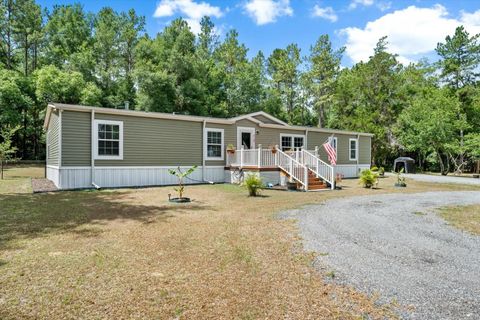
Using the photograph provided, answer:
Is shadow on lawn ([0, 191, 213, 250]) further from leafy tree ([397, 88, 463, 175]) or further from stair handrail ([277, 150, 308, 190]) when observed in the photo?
leafy tree ([397, 88, 463, 175])

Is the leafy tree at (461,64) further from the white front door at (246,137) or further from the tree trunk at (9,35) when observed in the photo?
the tree trunk at (9,35)

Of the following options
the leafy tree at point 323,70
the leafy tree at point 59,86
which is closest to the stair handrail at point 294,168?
the leafy tree at point 59,86

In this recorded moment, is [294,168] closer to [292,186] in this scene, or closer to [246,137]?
[292,186]

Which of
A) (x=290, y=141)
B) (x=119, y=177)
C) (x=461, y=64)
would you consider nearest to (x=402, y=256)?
(x=119, y=177)

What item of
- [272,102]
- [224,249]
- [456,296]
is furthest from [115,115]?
[272,102]

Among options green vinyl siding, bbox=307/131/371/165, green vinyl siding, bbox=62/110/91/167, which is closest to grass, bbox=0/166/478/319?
green vinyl siding, bbox=62/110/91/167

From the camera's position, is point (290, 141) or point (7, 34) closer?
point (290, 141)

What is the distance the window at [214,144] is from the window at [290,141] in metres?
4.24

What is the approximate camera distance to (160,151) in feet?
44.4

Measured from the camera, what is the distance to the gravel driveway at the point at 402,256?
9.78 feet

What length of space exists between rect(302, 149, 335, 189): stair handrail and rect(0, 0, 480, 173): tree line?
569 inches

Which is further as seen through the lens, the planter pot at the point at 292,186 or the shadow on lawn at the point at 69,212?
the planter pot at the point at 292,186

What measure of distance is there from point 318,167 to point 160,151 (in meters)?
7.23

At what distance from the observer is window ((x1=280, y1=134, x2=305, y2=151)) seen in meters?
17.9
